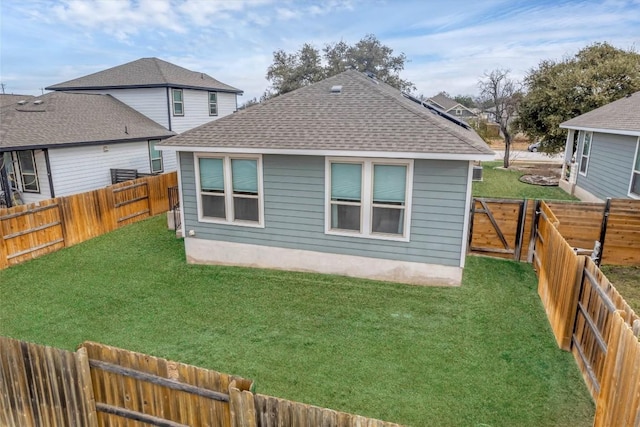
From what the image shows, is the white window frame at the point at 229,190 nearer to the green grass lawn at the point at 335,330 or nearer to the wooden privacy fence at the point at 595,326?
the green grass lawn at the point at 335,330

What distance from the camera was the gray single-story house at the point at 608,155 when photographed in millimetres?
12078

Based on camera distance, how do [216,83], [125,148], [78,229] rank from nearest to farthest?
[78,229]
[125,148]
[216,83]

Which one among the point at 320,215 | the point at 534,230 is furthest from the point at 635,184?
the point at 320,215

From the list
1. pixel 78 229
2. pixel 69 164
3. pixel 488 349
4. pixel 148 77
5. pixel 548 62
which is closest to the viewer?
pixel 488 349

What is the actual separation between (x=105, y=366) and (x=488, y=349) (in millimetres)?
5227

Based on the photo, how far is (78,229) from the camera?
11.0 meters

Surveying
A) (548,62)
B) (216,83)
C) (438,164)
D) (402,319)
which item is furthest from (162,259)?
(548,62)

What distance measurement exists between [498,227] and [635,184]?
5796mm

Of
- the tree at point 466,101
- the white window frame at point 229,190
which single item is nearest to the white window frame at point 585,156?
the white window frame at point 229,190

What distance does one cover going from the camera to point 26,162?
46.2 feet

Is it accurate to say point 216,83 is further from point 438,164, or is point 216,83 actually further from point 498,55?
point 498,55

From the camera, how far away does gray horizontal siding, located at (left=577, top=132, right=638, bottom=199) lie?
1234 cm

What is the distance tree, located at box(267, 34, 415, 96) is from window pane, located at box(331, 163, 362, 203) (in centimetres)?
3295

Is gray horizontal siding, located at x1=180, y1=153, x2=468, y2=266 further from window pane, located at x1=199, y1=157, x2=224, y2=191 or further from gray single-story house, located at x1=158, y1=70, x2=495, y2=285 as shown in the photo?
window pane, located at x1=199, y1=157, x2=224, y2=191
